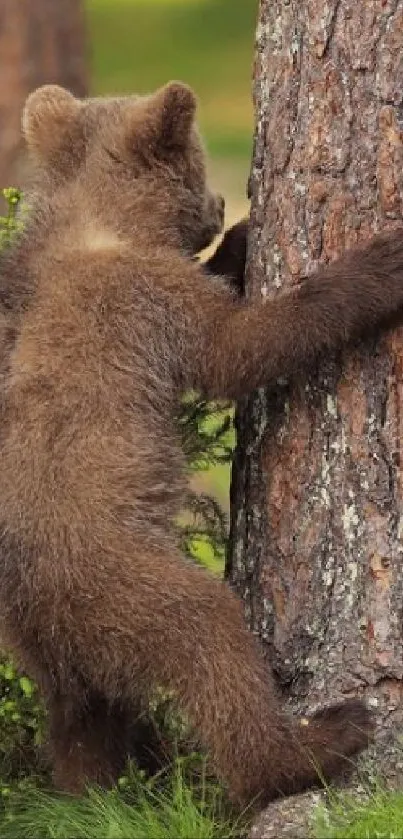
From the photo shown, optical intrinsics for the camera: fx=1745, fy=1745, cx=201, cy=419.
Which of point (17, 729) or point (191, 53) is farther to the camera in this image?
point (191, 53)

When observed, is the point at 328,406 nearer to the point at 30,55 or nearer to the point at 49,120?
the point at 49,120

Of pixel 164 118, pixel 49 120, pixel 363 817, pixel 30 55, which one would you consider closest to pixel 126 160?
pixel 164 118

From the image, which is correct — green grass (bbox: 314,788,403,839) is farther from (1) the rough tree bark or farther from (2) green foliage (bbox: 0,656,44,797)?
(2) green foliage (bbox: 0,656,44,797)

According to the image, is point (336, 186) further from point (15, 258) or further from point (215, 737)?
point (215, 737)

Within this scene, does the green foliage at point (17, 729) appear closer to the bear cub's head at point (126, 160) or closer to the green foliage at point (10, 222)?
the green foliage at point (10, 222)

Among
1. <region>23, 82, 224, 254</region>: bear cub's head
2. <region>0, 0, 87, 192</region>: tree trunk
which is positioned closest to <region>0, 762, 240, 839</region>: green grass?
<region>23, 82, 224, 254</region>: bear cub's head

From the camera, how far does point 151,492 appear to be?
18.7ft

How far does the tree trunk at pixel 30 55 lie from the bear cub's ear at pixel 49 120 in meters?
6.22

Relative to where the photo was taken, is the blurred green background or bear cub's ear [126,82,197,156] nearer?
bear cub's ear [126,82,197,156]

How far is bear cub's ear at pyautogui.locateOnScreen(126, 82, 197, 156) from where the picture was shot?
5.99 metres

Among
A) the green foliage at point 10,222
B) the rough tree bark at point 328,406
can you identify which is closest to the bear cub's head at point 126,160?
the green foliage at point 10,222

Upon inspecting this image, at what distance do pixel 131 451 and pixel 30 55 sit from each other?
24.6 ft

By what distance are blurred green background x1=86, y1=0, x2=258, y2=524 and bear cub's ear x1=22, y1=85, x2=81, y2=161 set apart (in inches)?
627

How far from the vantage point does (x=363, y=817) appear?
5.00m
